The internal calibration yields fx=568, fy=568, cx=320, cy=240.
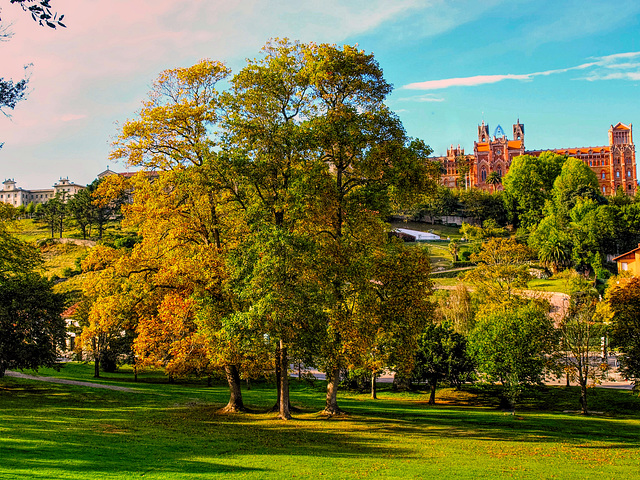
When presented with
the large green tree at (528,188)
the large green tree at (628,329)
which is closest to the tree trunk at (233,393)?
the large green tree at (628,329)

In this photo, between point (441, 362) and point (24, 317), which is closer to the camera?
point (24, 317)

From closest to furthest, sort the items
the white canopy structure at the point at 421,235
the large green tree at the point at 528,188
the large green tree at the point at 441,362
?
1. the large green tree at the point at 441,362
2. the white canopy structure at the point at 421,235
3. the large green tree at the point at 528,188

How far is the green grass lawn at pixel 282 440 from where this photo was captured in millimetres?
15586

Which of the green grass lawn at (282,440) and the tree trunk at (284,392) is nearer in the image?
the green grass lawn at (282,440)

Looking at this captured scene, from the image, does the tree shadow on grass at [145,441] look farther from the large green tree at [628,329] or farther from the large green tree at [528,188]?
the large green tree at [528,188]

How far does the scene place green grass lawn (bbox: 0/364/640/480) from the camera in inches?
614

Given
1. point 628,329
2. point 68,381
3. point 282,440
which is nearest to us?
point 282,440

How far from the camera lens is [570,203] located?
120812 mm

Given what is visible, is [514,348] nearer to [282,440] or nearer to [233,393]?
[233,393]

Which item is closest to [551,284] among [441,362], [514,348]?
[441,362]

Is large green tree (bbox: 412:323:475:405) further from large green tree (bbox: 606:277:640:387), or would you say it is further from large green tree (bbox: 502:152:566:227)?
large green tree (bbox: 502:152:566:227)

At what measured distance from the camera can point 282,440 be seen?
A: 2045 cm

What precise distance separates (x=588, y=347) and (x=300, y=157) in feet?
74.6

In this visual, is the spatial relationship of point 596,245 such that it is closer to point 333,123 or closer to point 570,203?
point 570,203
